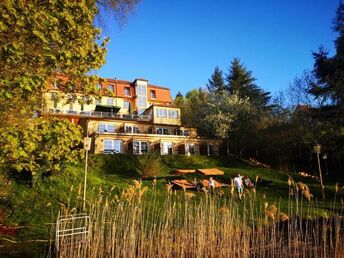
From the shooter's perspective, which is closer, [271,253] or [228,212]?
[271,253]

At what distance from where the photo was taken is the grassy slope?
1099 cm

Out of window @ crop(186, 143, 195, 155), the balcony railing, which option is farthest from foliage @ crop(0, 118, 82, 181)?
the balcony railing

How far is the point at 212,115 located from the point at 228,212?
106 feet

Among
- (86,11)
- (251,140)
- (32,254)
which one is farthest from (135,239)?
(251,140)

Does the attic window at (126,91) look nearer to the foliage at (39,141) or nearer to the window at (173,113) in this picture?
the window at (173,113)

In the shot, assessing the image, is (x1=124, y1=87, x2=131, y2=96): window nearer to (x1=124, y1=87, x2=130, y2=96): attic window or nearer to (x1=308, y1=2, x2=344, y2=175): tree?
(x1=124, y1=87, x2=130, y2=96): attic window

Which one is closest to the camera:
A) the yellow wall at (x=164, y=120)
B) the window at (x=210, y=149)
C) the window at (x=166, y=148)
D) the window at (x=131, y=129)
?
the window at (x=166, y=148)

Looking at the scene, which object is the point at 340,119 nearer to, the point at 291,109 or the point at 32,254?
the point at 291,109

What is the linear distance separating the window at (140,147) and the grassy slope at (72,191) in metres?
6.87

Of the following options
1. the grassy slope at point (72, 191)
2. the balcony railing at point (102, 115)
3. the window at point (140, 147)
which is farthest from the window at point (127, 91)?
the grassy slope at point (72, 191)

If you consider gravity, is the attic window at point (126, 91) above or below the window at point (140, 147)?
above

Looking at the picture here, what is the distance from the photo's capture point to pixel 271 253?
5.61 meters

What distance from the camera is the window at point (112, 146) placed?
107 ft

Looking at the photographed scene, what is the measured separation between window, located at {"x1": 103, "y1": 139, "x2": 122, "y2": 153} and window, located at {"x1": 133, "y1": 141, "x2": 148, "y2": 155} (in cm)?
157
